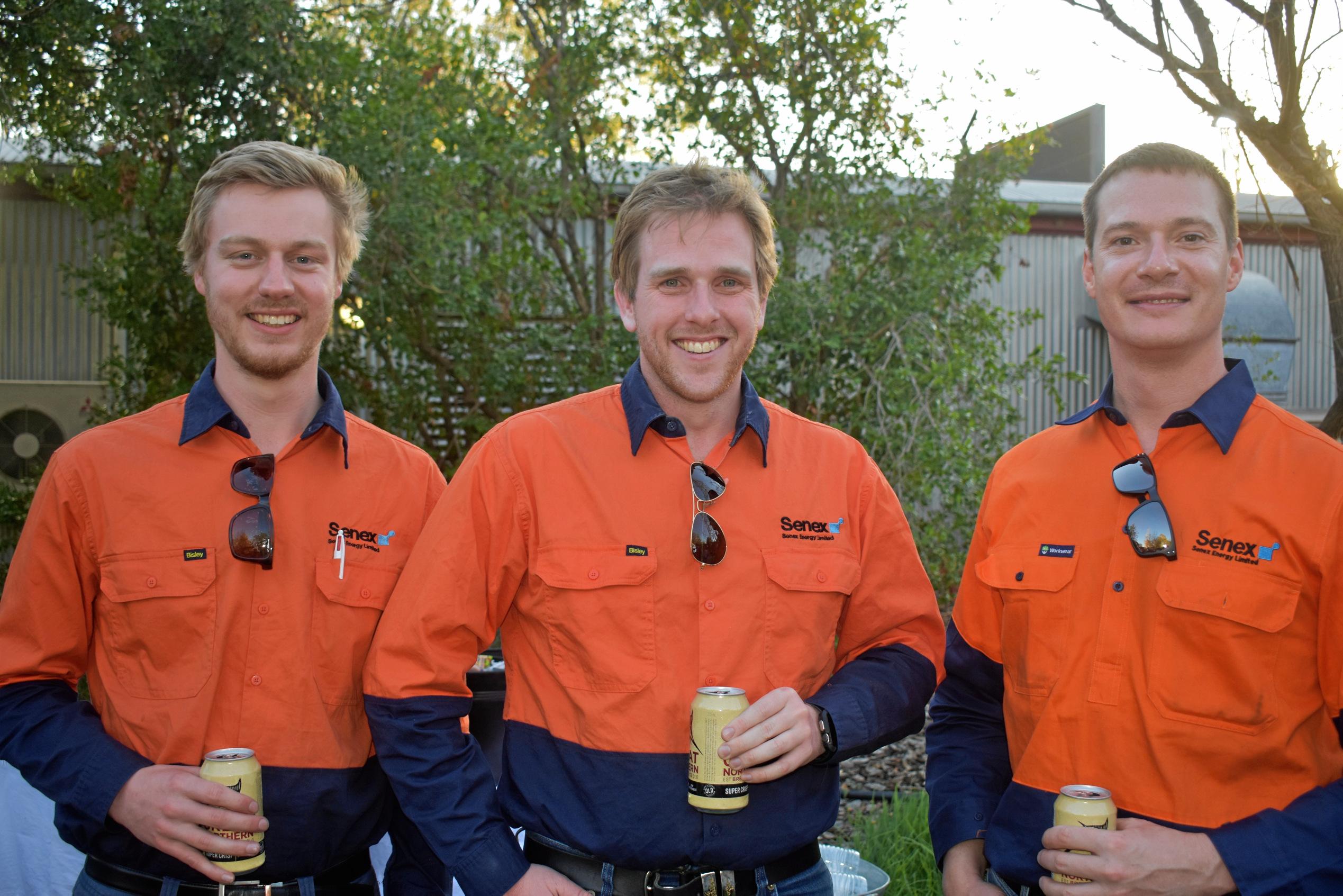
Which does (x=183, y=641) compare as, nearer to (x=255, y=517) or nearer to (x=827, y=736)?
(x=255, y=517)

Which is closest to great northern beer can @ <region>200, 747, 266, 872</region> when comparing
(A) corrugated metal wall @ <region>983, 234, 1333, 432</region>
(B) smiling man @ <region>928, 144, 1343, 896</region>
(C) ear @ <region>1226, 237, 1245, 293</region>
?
(B) smiling man @ <region>928, 144, 1343, 896</region>

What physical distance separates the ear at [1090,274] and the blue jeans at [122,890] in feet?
7.23

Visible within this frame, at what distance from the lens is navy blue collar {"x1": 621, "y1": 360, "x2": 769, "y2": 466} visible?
259 cm

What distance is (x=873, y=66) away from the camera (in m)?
7.39

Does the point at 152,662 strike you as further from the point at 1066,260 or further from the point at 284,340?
the point at 1066,260

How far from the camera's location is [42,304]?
35.2 feet

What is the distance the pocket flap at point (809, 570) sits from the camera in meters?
2.52

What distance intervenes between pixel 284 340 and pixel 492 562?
2.45 feet

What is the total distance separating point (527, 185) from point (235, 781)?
603cm

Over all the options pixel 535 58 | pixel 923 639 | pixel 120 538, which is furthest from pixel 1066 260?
pixel 120 538

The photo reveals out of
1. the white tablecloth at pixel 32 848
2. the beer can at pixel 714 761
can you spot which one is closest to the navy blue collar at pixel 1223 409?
the beer can at pixel 714 761

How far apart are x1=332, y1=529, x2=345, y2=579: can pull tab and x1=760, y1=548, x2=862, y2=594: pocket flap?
0.96m

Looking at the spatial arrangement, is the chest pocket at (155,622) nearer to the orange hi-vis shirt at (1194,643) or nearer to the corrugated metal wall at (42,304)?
the orange hi-vis shirt at (1194,643)

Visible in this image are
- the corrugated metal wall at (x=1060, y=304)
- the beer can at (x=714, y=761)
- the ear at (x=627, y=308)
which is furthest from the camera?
the corrugated metal wall at (x=1060, y=304)
